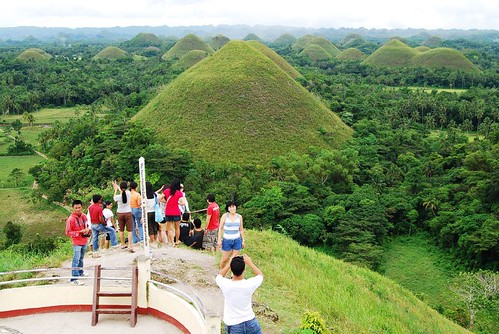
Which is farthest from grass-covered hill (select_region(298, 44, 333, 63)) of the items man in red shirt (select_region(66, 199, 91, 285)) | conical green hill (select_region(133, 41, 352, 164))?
man in red shirt (select_region(66, 199, 91, 285))

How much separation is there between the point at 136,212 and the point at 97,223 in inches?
30.7

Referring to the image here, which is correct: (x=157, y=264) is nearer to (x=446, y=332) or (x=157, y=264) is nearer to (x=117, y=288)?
(x=117, y=288)

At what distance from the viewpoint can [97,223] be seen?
8.71 meters

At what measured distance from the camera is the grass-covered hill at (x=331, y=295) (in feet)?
24.1

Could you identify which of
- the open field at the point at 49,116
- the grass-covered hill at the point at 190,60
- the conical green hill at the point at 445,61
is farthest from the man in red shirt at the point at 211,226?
the conical green hill at the point at 445,61

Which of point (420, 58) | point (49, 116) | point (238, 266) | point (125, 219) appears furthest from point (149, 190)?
point (420, 58)

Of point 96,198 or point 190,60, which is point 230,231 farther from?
point 190,60

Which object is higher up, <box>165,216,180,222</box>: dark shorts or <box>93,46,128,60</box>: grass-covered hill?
<box>165,216,180,222</box>: dark shorts

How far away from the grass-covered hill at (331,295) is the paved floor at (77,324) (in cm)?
151

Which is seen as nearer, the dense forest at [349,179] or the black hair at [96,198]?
the black hair at [96,198]

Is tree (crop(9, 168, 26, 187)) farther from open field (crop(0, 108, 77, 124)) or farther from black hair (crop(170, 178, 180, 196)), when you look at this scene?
black hair (crop(170, 178, 180, 196))

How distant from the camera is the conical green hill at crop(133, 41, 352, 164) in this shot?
27.8 metres

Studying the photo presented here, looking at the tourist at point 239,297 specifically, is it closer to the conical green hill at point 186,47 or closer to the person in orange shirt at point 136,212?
the person in orange shirt at point 136,212

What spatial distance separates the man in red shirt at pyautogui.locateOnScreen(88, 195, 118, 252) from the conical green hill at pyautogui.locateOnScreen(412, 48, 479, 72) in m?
69.2
